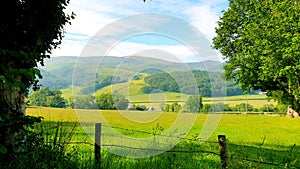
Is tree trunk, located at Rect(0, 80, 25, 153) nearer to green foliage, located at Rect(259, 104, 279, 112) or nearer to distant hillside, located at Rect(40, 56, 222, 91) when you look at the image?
distant hillside, located at Rect(40, 56, 222, 91)

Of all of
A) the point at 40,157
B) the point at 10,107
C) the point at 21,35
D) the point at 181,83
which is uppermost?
the point at 21,35

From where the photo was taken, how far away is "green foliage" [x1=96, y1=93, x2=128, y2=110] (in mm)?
9986

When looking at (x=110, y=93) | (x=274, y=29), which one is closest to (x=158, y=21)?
(x=110, y=93)

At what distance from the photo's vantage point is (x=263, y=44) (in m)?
37.2

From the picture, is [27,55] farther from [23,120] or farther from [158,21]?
[158,21]

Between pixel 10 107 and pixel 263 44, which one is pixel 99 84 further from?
pixel 263 44

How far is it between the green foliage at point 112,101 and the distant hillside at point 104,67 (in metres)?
0.58

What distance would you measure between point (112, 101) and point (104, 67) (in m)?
1.60

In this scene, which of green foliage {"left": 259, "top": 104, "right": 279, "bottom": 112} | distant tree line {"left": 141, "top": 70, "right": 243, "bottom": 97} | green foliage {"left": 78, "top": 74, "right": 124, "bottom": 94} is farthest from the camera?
green foliage {"left": 259, "top": 104, "right": 279, "bottom": 112}

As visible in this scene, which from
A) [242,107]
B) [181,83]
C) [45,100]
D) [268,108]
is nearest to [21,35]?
[45,100]

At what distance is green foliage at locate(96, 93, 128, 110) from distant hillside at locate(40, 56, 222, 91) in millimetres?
581

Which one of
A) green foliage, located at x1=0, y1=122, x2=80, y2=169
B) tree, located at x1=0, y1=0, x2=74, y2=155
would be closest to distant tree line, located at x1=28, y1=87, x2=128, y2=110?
tree, located at x1=0, y1=0, x2=74, y2=155

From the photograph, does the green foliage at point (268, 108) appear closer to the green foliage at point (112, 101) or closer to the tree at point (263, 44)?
the tree at point (263, 44)

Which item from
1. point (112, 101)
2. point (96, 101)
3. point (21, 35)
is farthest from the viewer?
point (112, 101)
